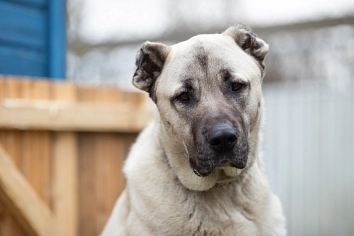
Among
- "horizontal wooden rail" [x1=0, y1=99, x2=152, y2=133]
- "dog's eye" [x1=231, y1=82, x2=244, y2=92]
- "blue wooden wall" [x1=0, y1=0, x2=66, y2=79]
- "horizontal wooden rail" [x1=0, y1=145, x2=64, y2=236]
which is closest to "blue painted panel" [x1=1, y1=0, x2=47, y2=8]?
"blue wooden wall" [x1=0, y1=0, x2=66, y2=79]

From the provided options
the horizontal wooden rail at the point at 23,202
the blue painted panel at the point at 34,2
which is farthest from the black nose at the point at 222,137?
the blue painted panel at the point at 34,2

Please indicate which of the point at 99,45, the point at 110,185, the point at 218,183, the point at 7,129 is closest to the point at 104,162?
the point at 110,185

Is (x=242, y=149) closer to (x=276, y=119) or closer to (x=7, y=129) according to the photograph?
(x=7, y=129)

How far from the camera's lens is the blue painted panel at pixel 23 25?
4.96 m

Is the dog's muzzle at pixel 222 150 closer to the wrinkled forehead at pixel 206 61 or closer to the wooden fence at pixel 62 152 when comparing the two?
the wrinkled forehead at pixel 206 61

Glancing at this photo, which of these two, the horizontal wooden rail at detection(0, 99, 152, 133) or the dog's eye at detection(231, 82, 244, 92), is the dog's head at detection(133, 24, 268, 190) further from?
the horizontal wooden rail at detection(0, 99, 152, 133)

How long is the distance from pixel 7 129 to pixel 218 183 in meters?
1.88

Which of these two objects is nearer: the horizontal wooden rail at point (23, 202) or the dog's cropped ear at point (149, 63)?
the dog's cropped ear at point (149, 63)

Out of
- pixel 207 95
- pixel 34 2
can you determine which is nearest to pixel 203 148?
pixel 207 95

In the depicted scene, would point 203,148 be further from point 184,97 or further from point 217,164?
point 184,97

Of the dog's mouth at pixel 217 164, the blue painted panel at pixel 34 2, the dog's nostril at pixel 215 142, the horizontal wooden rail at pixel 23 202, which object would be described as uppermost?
the blue painted panel at pixel 34 2

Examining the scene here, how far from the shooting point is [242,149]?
274 centimetres

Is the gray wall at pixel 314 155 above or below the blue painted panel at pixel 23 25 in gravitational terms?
below

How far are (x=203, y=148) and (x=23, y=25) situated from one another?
10.0 ft
